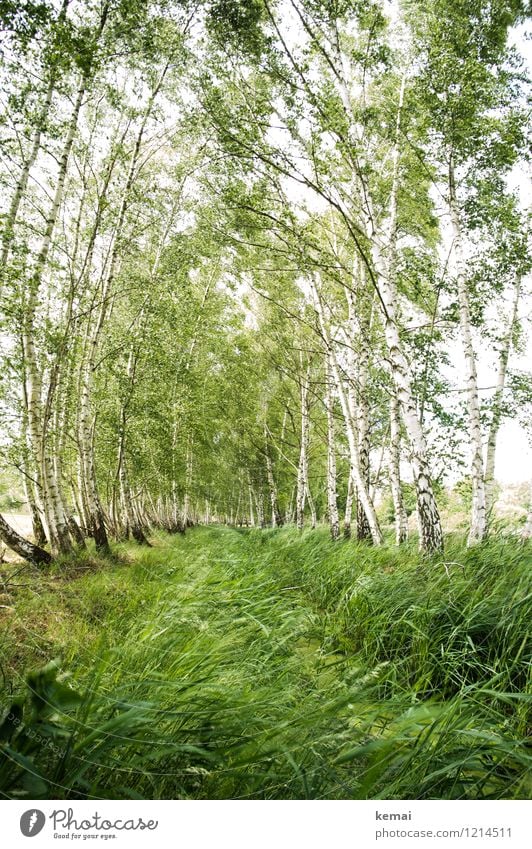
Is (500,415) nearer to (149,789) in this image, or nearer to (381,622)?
(381,622)

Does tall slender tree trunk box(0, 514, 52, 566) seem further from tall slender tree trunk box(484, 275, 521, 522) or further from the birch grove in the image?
tall slender tree trunk box(484, 275, 521, 522)

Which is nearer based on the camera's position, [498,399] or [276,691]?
[276,691]

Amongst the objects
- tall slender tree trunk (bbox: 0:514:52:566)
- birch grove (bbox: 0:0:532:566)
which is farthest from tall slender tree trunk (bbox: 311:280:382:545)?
tall slender tree trunk (bbox: 0:514:52:566)

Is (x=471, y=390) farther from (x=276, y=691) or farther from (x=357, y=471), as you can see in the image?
(x=276, y=691)

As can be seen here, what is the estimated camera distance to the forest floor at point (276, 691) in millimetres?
1237

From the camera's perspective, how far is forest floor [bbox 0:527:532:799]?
1.24 meters

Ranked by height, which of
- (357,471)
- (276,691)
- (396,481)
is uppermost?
(357,471)

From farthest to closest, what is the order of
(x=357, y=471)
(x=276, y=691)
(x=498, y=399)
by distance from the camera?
(x=498, y=399) → (x=357, y=471) → (x=276, y=691)

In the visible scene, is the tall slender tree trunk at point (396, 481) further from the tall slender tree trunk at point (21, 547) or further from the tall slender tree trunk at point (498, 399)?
the tall slender tree trunk at point (21, 547)

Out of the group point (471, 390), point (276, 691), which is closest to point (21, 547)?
point (276, 691)

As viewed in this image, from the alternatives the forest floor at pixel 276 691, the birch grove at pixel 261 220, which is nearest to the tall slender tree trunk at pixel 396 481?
the birch grove at pixel 261 220

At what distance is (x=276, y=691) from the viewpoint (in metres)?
2.08
